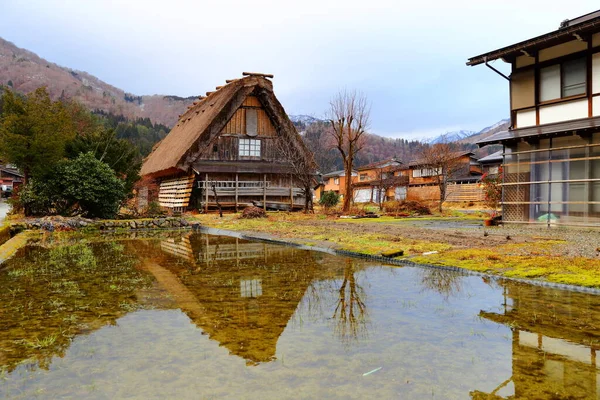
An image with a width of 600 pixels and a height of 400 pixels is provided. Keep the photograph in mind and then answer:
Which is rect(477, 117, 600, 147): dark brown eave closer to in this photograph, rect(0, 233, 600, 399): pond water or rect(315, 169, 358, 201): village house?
rect(0, 233, 600, 399): pond water

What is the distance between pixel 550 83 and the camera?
13.8 meters

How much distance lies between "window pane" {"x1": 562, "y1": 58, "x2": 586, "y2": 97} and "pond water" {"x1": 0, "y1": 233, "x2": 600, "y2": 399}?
34.2 feet

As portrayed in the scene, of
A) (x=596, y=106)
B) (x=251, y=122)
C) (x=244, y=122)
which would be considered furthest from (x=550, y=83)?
(x=244, y=122)

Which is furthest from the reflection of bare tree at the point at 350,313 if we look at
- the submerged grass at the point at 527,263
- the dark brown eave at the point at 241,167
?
the dark brown eave at the point at 241,167

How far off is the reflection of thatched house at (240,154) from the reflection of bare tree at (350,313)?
19.3m

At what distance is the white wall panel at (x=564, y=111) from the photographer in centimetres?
1295

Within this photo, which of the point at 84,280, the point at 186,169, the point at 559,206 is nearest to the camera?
the point at 84,280

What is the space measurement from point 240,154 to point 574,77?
1825cm

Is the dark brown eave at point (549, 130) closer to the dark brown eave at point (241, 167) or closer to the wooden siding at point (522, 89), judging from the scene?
the wooden siding at point (522, 89)

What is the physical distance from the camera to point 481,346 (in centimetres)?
348

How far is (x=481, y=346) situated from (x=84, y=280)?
5638mm

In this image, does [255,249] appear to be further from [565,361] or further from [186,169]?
[186,169]

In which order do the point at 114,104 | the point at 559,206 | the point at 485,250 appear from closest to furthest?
1. the point at 485,250
2. the point at 559,206
3. the point at 114,104

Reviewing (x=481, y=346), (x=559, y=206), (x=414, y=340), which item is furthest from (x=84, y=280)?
(x=559, y=206)
